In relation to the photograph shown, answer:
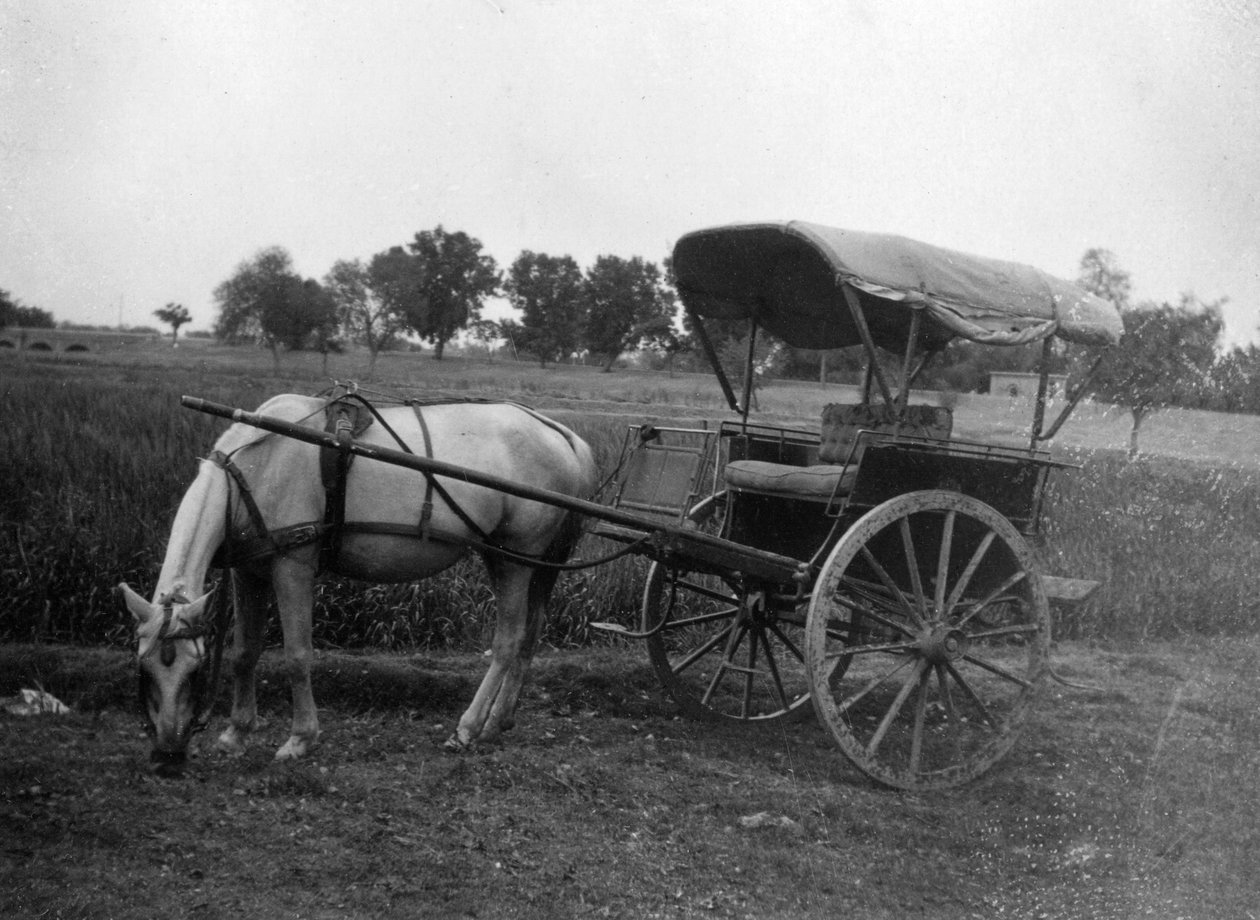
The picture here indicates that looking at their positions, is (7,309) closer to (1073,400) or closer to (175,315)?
(175,315)

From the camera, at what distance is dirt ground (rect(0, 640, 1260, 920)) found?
3.48 m

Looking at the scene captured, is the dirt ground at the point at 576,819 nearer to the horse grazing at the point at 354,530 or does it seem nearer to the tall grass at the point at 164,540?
the horse grazing at the point at 354,530

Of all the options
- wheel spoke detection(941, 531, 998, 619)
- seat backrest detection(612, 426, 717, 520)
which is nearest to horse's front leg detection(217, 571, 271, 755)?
seat backrest detection(612, 426, 717, 520)

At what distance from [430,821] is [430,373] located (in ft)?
27.1

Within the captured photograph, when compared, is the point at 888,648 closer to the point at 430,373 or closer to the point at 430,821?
the point at 430,821

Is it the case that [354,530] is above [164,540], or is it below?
above

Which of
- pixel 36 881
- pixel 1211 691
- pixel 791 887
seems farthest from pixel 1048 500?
pixel 36 881

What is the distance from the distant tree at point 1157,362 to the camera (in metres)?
14.3

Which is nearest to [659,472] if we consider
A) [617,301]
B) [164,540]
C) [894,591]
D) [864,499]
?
[864,499]

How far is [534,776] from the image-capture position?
4.70 meters

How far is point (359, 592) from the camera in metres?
7.38

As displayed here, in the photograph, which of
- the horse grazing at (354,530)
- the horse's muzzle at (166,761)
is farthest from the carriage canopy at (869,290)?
the horse's muzzle at (166,761)

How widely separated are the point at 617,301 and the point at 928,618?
17.3 ft

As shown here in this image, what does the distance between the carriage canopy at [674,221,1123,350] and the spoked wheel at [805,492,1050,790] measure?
3.28 feet
